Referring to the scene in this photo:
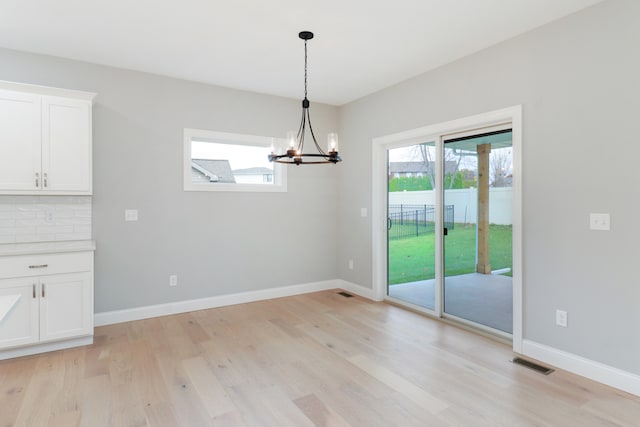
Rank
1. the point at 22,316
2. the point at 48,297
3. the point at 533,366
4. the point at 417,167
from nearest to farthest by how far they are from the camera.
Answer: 1. the point at 533,366
2. the point at 22,316
3. the point at 48,297
4. the point at 417,167

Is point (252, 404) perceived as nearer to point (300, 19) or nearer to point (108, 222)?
point (108, 222)

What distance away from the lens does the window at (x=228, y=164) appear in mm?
4375

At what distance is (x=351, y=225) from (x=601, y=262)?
3123mm

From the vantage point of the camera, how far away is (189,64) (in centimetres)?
380

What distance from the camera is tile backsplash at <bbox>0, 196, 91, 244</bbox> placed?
11.2ft

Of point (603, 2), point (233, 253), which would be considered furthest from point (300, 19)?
point (233, 253)

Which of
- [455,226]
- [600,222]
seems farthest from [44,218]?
[600,222]

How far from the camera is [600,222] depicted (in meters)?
2.64

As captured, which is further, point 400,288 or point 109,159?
point 400,288

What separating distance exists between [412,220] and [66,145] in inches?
153

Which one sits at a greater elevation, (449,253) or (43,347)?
(449,253)

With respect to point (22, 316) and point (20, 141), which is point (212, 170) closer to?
point (20, 141)

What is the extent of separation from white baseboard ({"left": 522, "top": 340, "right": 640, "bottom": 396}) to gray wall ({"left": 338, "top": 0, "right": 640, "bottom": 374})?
1.7 inches

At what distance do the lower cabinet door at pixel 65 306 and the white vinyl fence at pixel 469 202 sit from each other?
3.68 metres
